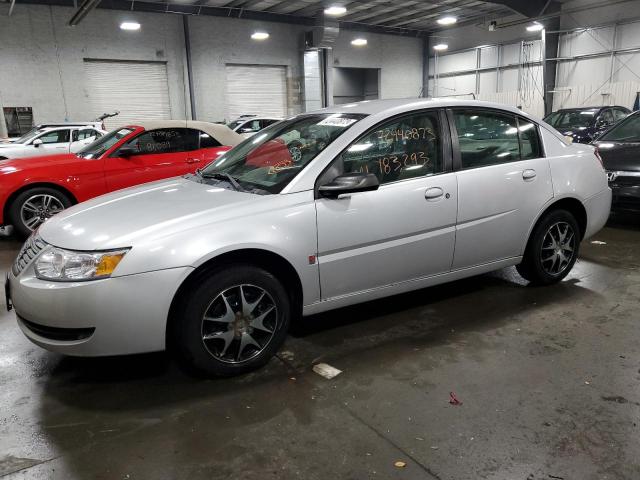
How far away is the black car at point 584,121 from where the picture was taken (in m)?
12.2

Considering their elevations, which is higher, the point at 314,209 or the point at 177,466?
the point at 314,209

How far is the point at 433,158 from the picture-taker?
3.39 metres

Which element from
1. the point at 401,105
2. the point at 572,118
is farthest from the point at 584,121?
the point at 401,105

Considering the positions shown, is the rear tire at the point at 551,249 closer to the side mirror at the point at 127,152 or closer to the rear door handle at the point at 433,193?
the rear door handle at the point at 433,193

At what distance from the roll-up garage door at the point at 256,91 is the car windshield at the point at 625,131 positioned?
13.7 metres

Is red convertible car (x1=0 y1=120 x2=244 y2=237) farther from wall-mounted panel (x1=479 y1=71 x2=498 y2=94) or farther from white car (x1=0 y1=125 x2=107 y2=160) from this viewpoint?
wall-mounted panel (x1=479 y1=71 x2=498 y2=94)

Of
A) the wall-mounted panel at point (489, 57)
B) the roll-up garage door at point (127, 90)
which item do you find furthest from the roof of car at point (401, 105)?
the wall-mounted panel at point (489, 57)

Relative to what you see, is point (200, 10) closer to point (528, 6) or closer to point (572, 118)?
point (528, 6)

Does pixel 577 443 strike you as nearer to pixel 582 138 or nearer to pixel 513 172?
pixel 513 172

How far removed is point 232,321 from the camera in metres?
2.77

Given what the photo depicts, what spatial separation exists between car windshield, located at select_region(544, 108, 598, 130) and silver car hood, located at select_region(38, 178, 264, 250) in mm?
12041

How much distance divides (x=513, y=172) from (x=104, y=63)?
15908 millimetres

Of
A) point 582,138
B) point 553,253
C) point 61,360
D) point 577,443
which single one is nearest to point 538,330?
point 553,253

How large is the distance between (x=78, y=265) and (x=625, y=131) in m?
7.15
